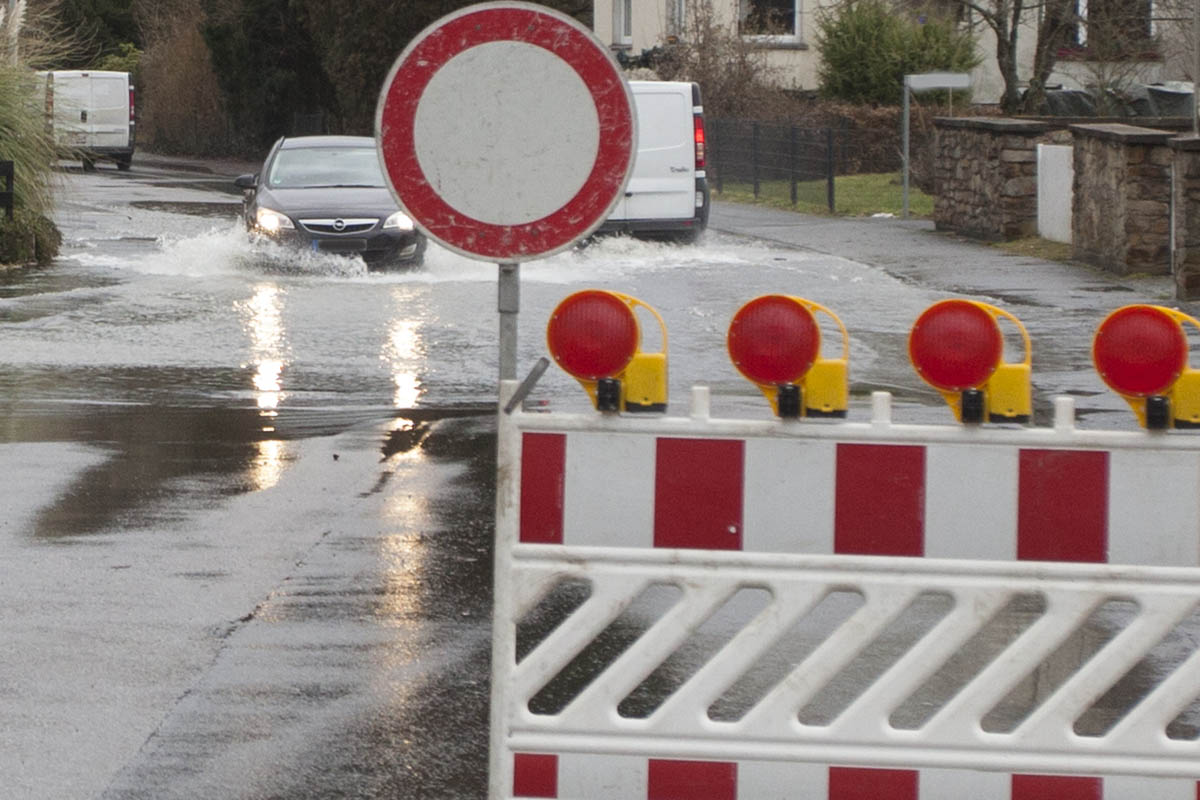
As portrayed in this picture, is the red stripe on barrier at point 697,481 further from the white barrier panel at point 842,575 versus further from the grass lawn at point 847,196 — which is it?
the grass lawn at point 847,196

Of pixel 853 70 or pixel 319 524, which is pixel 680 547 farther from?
pixel 853 70

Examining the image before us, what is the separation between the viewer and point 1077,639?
6422 mm

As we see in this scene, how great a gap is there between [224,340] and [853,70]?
89.8ft

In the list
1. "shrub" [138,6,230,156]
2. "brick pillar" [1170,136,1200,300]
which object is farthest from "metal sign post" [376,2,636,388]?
"shrub" [138,6,230,156]

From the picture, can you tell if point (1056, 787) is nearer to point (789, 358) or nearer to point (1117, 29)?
point (789, 358)

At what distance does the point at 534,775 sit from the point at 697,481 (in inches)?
26.1

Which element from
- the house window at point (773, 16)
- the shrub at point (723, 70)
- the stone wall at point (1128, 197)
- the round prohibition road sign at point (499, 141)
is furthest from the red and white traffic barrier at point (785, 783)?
the house window at point (773, 16)

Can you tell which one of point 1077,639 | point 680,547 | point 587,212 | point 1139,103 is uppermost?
point 1139,103

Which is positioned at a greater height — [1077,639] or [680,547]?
[680,547]

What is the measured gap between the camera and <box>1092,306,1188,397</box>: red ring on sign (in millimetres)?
3846

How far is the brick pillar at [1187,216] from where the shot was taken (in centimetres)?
1622

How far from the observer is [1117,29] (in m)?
36.8

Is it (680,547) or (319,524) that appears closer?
(680,547)

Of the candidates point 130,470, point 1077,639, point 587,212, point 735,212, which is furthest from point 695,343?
point 735,212
